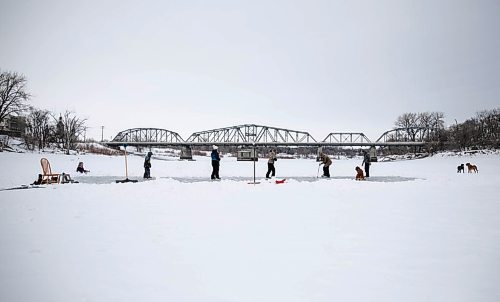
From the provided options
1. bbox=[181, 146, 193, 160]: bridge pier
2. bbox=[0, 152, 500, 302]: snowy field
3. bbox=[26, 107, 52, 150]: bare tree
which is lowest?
bbox=[0, 152, 500, 302]: snowy field

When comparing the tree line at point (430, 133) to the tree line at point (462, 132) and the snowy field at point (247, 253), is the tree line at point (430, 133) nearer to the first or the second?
the tree line at point (462, 132)

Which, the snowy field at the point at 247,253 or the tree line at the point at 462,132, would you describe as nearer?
the snowy field at the point at 247,253

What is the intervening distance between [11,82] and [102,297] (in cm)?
5922

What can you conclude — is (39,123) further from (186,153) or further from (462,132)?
(462,132)

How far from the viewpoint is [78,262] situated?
438 centimetres

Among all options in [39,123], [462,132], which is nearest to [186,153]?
[39,123]

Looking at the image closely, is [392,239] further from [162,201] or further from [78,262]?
[162,201]

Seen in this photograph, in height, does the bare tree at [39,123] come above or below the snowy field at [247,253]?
above

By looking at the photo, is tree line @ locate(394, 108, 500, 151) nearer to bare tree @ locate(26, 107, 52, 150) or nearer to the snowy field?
the snowy field

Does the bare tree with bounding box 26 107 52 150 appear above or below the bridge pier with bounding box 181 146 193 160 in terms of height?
above

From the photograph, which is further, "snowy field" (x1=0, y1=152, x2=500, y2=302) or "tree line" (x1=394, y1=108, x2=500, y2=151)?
"tree line" (x1=394, y1=108, x2=500, y2=151)

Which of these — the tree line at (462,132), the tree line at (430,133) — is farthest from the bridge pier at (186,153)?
the tree line at (462,132)

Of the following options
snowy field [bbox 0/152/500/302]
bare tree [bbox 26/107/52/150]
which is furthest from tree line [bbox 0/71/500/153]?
snowy field [bbox 0/152/500/302]

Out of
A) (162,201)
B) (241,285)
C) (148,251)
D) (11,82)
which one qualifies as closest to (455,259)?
(241,285)
